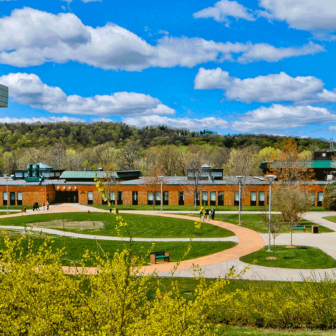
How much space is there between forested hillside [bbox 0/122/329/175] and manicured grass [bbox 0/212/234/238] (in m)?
13.2

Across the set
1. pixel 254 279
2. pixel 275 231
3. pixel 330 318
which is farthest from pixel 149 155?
pixel 330 318

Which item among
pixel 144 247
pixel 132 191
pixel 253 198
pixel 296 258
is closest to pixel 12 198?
pixel 132 191

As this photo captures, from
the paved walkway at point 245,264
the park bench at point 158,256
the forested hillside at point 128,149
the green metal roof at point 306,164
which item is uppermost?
the forested hillside at point 128,149

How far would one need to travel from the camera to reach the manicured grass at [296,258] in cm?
1975

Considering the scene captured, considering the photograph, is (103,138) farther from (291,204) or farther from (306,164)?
(291,204)

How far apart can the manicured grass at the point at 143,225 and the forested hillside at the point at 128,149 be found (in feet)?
43.3

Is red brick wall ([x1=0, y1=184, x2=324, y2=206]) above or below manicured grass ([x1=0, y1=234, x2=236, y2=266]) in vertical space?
above

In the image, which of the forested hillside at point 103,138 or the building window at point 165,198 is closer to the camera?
the building window at point 165,198

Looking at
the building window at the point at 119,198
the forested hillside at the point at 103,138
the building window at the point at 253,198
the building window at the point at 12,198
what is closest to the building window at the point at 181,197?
the building window at the point at 119,198

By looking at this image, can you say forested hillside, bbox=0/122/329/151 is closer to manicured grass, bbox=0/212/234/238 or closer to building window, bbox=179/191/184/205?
building window, bbox=179/191/184/205

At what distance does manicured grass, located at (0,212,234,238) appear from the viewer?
96.1 feet

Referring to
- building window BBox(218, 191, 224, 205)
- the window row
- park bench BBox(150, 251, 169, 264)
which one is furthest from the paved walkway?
the window row

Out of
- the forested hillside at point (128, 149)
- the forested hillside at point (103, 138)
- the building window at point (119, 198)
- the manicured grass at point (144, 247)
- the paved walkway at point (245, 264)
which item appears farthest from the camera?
the forested hillside at point (103, 138)

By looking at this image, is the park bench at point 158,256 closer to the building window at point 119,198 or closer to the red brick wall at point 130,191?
the red brick wall at point 130,191
